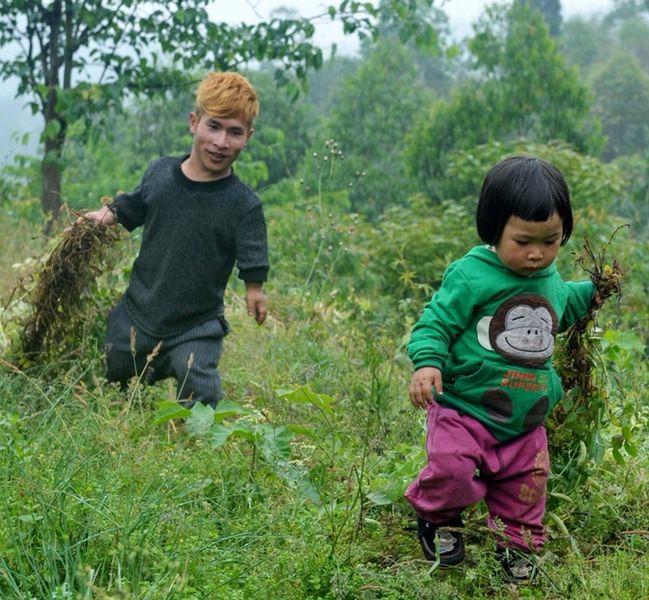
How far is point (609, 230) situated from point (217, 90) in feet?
18.8

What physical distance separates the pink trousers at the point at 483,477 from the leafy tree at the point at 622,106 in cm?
4041

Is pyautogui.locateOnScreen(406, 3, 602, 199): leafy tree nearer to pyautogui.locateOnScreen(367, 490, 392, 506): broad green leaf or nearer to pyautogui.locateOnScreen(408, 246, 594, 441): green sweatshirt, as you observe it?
pyautogui.locateOnScreen(367, 490, 392, 506): broad green leaf

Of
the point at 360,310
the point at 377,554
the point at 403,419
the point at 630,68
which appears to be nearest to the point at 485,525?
the point at 377,554

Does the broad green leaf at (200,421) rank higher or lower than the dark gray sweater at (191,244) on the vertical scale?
lower

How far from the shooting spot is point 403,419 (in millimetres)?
4230

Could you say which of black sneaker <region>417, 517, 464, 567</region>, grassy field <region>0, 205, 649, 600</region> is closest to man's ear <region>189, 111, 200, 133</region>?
grassy field <region>0, 205, 649, 600</region>

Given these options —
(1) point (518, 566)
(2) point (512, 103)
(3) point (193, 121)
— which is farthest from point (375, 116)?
(1) point (518, 566)

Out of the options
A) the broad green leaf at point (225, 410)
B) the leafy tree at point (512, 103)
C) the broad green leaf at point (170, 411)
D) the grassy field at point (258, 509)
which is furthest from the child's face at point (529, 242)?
the leafy tree at point (512, 103)

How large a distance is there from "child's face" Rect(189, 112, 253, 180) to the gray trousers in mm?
648

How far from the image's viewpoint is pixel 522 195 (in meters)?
2.97

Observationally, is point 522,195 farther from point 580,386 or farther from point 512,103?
point 512,103

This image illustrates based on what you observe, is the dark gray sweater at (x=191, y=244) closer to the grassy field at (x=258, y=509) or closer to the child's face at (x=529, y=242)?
the grassy field at (x=258, y=509)

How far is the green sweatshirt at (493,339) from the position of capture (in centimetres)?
306

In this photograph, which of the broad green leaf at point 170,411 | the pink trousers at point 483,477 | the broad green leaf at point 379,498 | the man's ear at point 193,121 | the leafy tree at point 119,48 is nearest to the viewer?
the pink trousers at point 483,477
